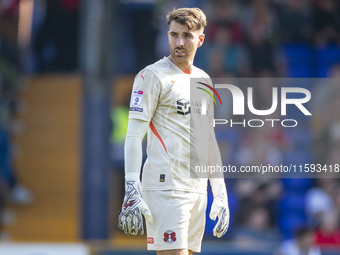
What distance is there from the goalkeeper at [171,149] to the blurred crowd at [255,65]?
4650 mm

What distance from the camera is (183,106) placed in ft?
17.4

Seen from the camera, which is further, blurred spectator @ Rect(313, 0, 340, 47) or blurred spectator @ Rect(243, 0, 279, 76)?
blurred spectator @ Rect(313, 0, 340, 47)

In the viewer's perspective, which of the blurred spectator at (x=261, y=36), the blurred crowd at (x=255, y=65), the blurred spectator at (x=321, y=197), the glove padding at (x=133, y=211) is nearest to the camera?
the glove padding at (x=133, y=211)

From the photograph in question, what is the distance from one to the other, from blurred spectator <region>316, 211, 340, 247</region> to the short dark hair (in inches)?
224

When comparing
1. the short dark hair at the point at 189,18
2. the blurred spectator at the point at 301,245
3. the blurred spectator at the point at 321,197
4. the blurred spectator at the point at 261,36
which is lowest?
the blurred spectator at the point at 301,245

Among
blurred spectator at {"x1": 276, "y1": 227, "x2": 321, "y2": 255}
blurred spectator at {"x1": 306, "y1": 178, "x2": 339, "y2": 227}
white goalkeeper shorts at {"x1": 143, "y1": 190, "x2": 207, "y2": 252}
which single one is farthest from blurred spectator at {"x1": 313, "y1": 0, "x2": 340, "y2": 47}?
white goalkeeper shorts at {"x1": 143, "y1": 190, "x2": 207, "y2": 252}

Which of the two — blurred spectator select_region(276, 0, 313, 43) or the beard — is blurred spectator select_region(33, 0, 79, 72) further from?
the beard

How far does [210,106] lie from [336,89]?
259 inches

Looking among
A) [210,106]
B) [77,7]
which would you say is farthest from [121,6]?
[210,106]

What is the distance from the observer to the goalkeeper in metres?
5.16

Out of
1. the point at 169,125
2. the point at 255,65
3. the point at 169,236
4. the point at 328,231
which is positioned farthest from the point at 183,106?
the point at 255,65

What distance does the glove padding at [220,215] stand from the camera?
208 inches

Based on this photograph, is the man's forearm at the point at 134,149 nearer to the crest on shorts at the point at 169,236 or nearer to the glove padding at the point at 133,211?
the glove padding at the point at 133,211

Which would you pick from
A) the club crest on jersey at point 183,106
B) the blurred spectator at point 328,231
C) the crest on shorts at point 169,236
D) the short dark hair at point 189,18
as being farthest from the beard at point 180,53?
the blurred spectator at point 328,231
